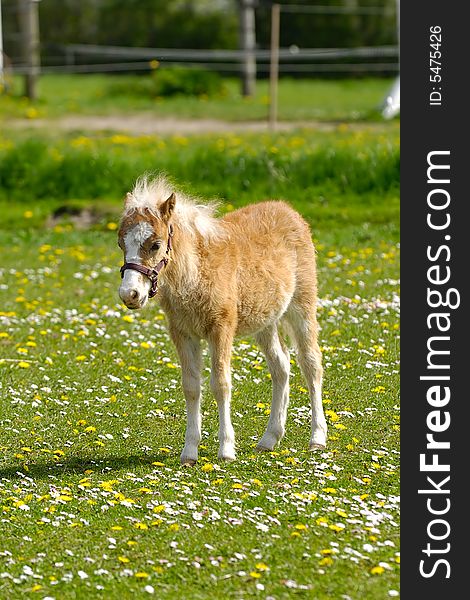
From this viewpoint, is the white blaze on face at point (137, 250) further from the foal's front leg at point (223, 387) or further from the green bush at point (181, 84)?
the green bush at point (181, 84)

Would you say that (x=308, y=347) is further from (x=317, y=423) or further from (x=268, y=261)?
(x=268, y=261)

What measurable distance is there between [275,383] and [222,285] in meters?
1.11

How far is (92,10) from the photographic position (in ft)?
143

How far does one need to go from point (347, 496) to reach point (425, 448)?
717 mm

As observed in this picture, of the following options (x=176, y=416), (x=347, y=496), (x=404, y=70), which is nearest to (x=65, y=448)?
(x=176, y=416)

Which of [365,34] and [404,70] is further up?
[365,34]

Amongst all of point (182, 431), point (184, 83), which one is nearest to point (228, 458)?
point (182, 431)

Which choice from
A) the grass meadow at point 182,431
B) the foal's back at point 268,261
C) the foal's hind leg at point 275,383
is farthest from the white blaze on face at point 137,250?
the foal's hind leg at point 275,383

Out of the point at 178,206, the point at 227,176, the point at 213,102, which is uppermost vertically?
the point at 213,102

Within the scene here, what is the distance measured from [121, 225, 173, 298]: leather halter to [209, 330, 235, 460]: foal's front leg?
0.69 meters

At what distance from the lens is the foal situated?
7902 mm

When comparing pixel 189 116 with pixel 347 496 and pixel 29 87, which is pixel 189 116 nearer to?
pixel 29 87

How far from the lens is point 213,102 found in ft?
98.0

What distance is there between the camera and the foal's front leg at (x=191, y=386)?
27.7 feet
